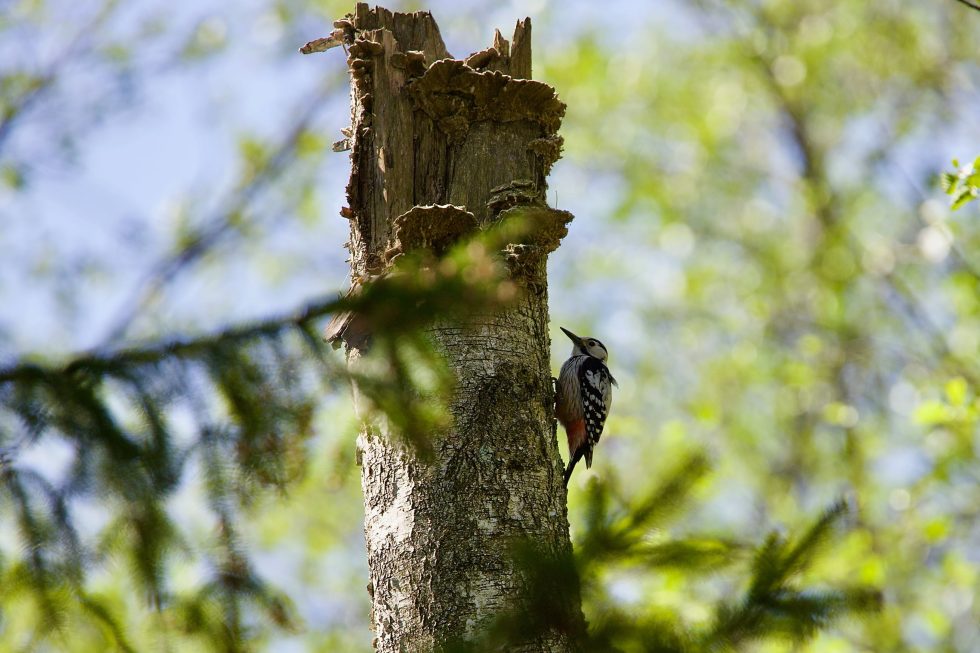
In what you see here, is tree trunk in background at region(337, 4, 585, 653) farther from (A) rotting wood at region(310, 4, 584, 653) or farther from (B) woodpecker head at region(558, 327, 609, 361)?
(B) woodpecker head at region(558, 327, 609, 361)

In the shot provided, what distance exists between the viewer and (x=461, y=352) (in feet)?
9.85

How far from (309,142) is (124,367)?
10849 mm

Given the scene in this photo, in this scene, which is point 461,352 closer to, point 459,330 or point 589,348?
point 459,330

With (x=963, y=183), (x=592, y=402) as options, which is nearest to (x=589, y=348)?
(x=592, y=402)

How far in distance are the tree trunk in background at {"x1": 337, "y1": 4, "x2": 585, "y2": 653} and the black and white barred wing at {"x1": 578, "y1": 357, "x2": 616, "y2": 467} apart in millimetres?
2558

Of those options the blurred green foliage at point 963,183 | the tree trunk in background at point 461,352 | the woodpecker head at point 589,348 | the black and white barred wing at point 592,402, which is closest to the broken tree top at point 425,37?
the tree trunk in background at point 461,352

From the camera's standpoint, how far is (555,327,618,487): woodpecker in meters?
5.86

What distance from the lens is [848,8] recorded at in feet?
42.8

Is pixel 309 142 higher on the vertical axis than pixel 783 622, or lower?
higher

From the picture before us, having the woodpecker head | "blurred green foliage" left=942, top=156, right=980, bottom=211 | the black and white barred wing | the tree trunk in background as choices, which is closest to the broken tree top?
the tree trunk in background

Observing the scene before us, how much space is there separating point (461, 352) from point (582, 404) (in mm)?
3031

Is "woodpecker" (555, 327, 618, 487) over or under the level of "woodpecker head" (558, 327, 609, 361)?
under

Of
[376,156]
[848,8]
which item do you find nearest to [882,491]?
[848,8]

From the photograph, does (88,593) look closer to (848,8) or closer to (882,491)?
(882,491)
